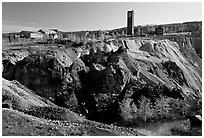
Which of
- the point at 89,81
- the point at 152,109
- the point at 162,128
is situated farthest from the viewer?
the point at 89,81

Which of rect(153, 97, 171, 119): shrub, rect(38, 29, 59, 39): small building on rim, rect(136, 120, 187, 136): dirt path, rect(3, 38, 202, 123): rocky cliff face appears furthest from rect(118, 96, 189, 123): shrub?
rect(38, 29, 59, 39): small building on rim

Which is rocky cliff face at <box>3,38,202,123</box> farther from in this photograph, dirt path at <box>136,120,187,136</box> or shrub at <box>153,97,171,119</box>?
dirt path at <box>136,120,187,136</box>

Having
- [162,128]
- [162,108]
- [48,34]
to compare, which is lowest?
[162,128]

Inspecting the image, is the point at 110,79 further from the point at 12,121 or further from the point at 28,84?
the point at 12,121

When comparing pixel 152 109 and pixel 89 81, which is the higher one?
pixel 89 81

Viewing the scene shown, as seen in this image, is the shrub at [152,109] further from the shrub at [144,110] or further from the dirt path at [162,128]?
the dirt path at [162,128]

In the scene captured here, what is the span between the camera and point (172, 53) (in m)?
37.8

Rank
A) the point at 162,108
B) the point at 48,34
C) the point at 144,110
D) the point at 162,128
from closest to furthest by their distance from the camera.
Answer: the point at 162,128
the point at 144,110
the point at 162,108
the point at 48,34

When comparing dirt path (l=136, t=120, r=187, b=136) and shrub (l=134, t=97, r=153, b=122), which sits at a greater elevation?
shrub (l=134, t=97, r=153, b=122)

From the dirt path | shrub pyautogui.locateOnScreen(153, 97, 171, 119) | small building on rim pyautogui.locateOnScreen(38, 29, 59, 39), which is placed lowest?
the dirt path

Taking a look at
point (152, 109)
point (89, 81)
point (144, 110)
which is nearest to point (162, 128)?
point (144, 110)

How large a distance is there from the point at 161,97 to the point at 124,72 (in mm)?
4026

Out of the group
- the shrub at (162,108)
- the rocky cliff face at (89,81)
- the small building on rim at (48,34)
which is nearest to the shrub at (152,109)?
the shrub at (162,108)

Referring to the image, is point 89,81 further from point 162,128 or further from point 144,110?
point 162,128
